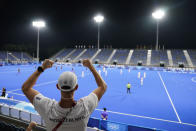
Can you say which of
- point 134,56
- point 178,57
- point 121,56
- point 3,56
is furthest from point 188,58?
point 3,56

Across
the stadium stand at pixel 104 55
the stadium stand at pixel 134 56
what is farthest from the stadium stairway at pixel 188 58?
the stadium stand at pixel 104 55

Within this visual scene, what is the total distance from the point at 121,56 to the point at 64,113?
67.4 metres

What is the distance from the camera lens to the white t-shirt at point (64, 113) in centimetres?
169

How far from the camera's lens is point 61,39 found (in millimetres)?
76438

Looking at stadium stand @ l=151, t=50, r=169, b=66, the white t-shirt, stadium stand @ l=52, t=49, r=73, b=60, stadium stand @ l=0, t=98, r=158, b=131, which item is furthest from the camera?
stadium stand @ l=52, t=49, r=73, b=60

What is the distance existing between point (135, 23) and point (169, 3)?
50.5ft

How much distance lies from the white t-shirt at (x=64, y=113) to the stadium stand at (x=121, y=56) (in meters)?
62.4

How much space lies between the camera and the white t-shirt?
1691 mm

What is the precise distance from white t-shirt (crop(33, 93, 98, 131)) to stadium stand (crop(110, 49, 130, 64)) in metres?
62.4

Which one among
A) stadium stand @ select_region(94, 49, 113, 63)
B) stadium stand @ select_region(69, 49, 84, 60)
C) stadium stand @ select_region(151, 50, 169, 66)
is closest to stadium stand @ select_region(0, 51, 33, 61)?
stadium stand @ select_region(69, 49, 84, 60)

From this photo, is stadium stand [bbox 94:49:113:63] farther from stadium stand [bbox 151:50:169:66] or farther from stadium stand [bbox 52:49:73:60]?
stadium stand [bbox 151:50:169:66]

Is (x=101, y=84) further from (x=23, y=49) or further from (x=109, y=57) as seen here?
(x=23, y=49)

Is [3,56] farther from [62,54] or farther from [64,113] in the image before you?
[64,113]

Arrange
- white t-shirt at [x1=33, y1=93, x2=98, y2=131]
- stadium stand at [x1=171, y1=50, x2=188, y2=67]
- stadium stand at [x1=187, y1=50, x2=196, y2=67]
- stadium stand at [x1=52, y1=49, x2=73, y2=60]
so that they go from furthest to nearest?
stadium stand at [x1=52, y1=49, x2=73, y2=60] < stadium stand at [x1=171, y1=50, x2=188, y2=67] < stadium stand at [x1=187, y1=50, x2=196, y2=67] < white t-shirt at [x1=33, y1=93, x2=98, y2=131]
